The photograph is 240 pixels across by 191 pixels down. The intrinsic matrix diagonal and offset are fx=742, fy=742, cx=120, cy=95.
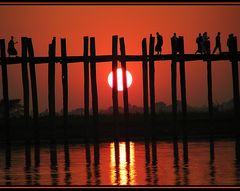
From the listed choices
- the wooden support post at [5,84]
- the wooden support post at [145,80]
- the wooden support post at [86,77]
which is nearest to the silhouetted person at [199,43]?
the wooden support post at [145,80]

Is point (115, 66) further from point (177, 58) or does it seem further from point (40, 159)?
point (40, 159)

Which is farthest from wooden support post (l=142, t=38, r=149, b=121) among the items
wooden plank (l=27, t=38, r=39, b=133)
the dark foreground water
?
wooden plank (l=27, t=38, r=39, b=133)

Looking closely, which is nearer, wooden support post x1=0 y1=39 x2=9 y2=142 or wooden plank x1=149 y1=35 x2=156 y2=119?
wooden support post x1=0 y1=39 x2=9 y2=142

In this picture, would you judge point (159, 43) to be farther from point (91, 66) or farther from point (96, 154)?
point (96, 154)

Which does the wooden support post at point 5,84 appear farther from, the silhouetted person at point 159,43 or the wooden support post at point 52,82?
the silhouetted person at point 159,43

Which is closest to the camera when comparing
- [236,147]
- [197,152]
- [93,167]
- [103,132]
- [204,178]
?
[204,178]

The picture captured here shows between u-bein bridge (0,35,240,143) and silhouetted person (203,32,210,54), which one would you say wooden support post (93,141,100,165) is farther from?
silhouetted person (203,32,210,54)

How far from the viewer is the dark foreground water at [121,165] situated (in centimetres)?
1088

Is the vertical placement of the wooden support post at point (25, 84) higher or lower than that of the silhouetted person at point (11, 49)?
lower

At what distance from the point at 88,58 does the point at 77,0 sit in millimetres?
16228

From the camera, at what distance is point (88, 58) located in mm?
22766

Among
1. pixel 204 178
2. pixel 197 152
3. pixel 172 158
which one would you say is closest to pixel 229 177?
pixel 204 178

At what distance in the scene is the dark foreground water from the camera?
35.7 feet

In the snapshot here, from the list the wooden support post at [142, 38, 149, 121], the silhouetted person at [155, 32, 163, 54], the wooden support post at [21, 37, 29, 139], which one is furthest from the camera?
the silhouetted person at [155, 32, 163, 54]
